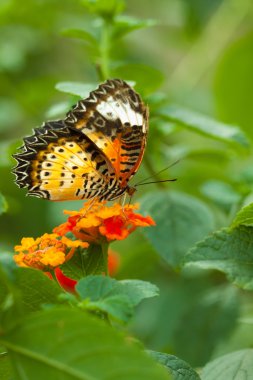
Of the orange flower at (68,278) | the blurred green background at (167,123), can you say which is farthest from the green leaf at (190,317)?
the orange flower at (68,278)

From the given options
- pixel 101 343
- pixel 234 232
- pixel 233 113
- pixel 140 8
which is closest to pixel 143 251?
pixel 233 113

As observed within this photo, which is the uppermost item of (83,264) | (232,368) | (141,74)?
(141,74)

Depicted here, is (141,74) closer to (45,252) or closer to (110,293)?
(45,252)

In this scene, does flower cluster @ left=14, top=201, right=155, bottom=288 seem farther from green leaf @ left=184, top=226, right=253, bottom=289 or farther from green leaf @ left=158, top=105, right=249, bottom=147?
green leaf @ left=158, top=105, right=249, bottom=147

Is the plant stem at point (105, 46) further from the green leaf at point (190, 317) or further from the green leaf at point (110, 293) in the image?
the green leaf at point (110, 293)

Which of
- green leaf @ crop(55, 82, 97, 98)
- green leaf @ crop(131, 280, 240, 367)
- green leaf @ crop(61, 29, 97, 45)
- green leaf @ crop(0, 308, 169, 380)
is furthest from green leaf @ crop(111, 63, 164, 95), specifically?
green leaf @ crop(0, 308, 169, 380)

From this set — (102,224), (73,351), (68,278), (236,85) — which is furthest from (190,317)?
(73,351)
